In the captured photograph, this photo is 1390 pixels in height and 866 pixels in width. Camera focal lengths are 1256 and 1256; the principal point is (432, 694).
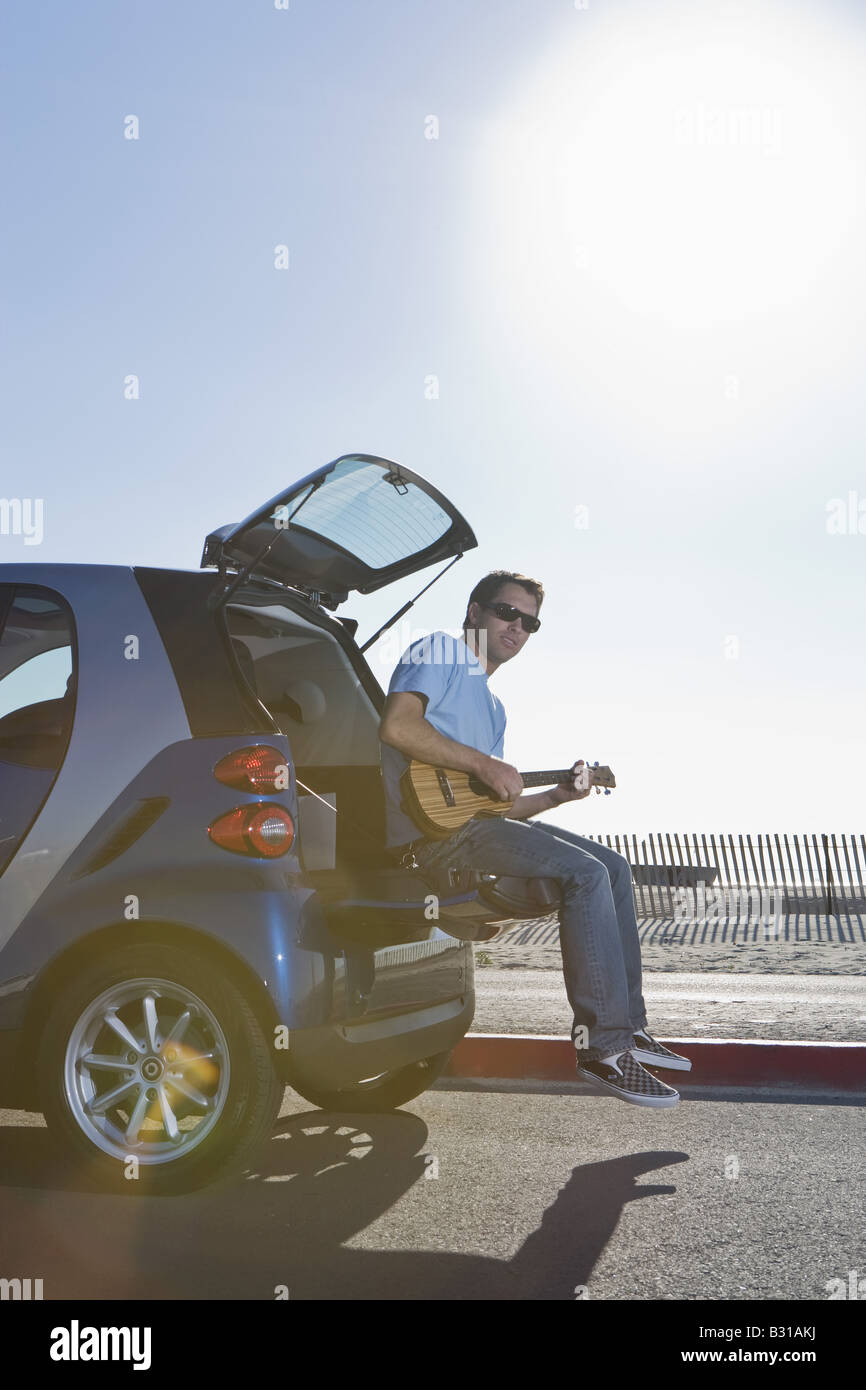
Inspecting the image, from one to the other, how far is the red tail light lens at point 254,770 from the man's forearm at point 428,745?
1.65 feet

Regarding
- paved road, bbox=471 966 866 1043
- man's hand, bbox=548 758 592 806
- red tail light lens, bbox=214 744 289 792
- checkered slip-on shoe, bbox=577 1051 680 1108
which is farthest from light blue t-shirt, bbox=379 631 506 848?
paved road, bbox=471 966 866 1043

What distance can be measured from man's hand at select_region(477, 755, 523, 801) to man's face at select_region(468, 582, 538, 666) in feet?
1.48

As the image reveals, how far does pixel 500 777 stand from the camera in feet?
13.9

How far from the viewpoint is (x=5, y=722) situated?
412cm

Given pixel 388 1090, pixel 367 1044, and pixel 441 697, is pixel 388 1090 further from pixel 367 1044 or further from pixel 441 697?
pixel 441 697

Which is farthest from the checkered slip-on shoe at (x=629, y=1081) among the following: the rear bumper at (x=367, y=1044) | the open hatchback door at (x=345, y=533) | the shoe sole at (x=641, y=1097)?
the open hatchback door at (x=345, y=533)

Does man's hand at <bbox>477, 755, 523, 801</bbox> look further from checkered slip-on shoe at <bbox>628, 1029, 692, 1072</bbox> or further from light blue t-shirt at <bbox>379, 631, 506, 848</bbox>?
checkered slip-on shoe at <bbox>628, 1029, 692, 1072</bbox>

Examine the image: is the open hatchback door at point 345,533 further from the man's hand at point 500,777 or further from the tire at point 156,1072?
the tire at point 156,1072

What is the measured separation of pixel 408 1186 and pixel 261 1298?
1037 mm

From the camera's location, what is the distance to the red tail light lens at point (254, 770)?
3.78 metres

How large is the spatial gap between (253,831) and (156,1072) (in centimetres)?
77

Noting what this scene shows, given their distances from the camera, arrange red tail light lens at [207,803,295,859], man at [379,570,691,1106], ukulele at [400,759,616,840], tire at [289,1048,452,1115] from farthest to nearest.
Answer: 1. tire at [289,1048,452,1115]
2. ukulele at [400,759,616,840]
3. man at [379,570,691,1106]
4. red tail light lens at [207,803,295,859]

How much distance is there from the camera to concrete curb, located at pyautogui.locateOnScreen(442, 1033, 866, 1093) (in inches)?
207

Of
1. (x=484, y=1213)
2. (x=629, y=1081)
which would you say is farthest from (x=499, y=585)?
(x=484, y=1213)
